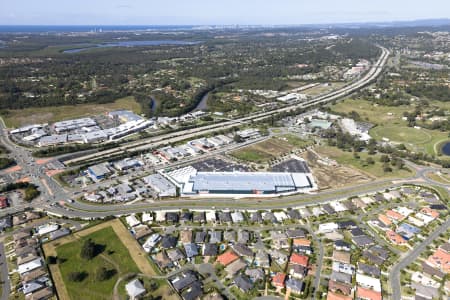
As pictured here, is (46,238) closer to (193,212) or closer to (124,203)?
(124,203)

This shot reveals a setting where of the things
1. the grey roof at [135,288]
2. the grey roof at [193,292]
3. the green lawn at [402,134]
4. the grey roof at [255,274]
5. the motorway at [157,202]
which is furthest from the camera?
the green lawn at [402,134]

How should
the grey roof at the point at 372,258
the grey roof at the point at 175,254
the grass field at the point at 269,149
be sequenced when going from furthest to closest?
the grass field at the point at 269,149
the grey roof at the point at 175,254
the grey roof at the point at 372,258

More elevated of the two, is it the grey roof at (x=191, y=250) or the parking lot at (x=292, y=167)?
the grey roof at (x=191, y=250)

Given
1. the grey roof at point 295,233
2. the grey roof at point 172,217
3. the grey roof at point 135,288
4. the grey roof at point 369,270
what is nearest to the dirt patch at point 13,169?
the grey roof at point 172,217

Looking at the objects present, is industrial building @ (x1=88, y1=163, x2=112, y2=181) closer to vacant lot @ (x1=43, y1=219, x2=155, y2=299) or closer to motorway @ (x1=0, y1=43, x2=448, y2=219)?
motorway @ (x1=0, y1=43, x2=448, y2=219)

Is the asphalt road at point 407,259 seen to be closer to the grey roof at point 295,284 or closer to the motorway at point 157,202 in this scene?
the grey roof at point 295,284

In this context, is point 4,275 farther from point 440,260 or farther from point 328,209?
point 440,260

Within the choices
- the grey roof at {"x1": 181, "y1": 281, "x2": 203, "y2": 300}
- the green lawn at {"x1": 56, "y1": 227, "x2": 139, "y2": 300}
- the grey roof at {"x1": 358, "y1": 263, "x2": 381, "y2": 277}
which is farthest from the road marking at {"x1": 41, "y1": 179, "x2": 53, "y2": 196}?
the grey roof at {"x1": 358, "y1": 263, "x2": 381, "y2": 277}

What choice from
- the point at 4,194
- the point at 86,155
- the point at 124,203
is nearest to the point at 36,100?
the point at 86,155
